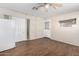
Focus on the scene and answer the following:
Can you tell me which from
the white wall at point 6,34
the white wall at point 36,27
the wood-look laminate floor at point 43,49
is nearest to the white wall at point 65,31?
the wood-look laminate floor at point 43,49

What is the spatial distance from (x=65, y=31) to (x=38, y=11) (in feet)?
2.31

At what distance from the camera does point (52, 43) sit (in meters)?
2.04

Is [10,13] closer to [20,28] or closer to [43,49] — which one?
[20,28]

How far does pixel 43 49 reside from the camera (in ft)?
6.55

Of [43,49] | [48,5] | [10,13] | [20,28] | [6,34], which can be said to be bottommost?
[43,49]

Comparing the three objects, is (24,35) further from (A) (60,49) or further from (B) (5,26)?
(A) (60,49)

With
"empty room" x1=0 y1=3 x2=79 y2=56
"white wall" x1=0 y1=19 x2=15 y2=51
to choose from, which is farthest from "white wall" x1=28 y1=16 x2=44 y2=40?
"white wall" x1=0 y1=19 x2=15 y2=51

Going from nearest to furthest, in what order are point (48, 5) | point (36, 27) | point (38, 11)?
1. point (48, 5)
2. point (38, 11)
3. point (36, 27)

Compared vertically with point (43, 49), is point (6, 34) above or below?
above

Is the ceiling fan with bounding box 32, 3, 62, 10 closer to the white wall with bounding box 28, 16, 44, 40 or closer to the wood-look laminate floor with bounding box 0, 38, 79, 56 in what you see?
the white wall with bounding box 28, 16, 44, 40

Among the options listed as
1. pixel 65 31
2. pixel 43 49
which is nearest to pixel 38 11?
pixel 65 31

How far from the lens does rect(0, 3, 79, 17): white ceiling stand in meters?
1.80

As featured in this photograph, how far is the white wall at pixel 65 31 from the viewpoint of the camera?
6.21 feet

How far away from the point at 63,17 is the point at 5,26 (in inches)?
47.5
